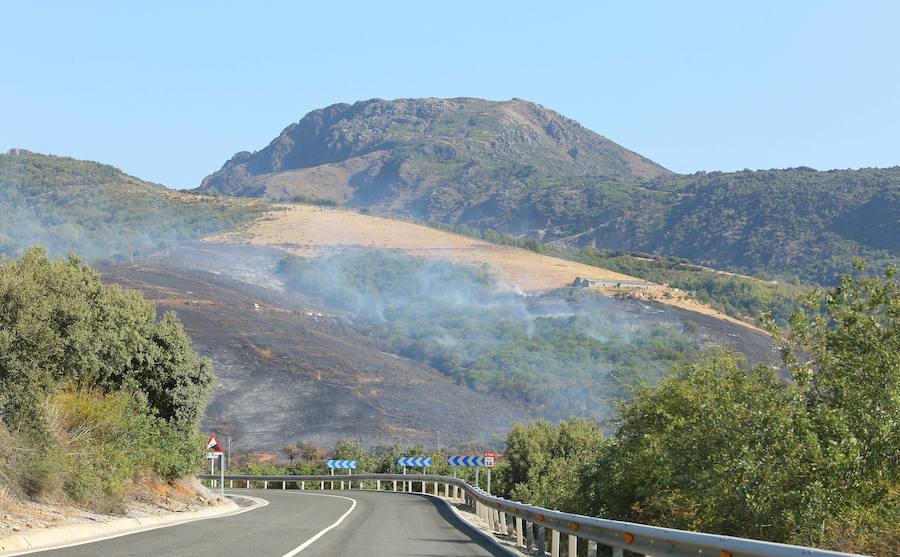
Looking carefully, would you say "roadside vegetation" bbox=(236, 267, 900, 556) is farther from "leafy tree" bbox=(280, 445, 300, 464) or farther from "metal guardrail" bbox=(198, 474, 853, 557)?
"leafy tree" bbox=(280, 445, 300, 464)

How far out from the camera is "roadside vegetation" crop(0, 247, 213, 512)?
21.6m

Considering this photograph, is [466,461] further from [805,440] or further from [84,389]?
[805,440]

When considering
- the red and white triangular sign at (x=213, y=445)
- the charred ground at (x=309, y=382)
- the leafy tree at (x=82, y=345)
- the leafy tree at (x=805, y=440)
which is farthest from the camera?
the charred ground at (x=309, y=382)

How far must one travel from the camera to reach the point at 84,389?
26.0 m

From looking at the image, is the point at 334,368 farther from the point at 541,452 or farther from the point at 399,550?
the point at 399,550

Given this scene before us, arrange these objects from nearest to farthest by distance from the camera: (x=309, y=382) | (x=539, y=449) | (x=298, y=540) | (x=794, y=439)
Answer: (x=794, y=439), (x=298, y=540), (x=539, y=449), (x=309, y=382)

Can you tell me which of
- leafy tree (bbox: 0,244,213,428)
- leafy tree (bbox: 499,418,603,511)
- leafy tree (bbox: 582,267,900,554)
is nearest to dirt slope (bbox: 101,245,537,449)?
leafy tree (bbox: 499,418,603,511)

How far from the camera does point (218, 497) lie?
39.8 m

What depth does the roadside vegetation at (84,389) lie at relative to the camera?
2159 centimetres

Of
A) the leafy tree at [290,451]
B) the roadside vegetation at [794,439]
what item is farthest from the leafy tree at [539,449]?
the leafy tree at [290,451]

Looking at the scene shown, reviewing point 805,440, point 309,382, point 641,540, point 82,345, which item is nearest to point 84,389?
point 82,345

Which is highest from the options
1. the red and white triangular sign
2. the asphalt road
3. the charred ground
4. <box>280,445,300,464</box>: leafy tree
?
the asphalt road

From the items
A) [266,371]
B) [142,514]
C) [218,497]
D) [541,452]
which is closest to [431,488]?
[541,452]

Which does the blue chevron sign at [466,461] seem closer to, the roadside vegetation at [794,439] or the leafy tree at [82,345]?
the leafy tree at [82,345]
